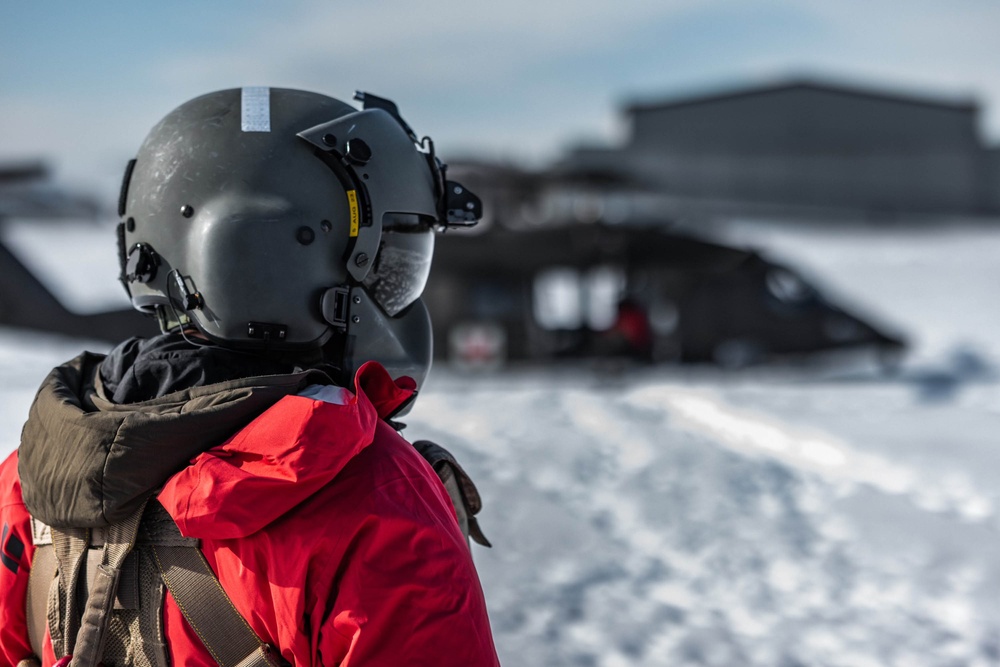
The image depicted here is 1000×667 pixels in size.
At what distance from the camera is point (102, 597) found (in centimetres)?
106

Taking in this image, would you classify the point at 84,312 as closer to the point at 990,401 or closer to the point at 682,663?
the point at 682,663

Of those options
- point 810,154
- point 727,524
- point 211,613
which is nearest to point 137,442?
point 211,613

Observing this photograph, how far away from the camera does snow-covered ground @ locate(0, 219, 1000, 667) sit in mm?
2938

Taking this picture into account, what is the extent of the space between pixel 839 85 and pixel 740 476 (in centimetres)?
2815

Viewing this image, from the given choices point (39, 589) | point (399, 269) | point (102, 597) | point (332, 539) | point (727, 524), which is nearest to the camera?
point (332, 539)

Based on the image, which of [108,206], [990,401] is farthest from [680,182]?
[990,401]

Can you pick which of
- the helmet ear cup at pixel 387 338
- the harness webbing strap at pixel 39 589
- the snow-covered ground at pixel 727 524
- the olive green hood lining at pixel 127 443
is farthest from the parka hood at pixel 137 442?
the snow-covered ground at pixel 727 524

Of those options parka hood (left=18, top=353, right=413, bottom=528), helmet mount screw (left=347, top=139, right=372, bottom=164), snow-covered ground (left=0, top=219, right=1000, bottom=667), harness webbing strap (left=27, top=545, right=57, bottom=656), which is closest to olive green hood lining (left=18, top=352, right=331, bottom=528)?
parka hood (left=18, top=353, right=413, bottom=528)

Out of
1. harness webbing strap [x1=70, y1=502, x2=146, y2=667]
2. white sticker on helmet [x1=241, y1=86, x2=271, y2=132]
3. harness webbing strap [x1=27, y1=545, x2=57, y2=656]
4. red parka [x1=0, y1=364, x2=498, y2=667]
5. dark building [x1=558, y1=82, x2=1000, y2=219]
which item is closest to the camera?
red parka [x1=0, y1=364, x2=498, y2=667]

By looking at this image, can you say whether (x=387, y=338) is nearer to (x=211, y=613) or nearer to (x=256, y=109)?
(x=256, y=109)

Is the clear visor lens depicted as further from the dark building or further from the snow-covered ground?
the dark building

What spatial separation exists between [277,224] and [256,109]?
20 cm

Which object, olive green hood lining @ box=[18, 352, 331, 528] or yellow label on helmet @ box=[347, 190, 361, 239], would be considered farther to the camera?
yellow label on helmet @ box=[347, 190, 361, 239]

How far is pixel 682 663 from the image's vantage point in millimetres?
2777
